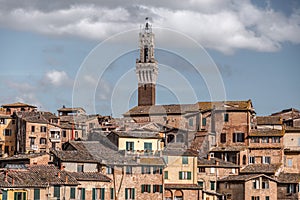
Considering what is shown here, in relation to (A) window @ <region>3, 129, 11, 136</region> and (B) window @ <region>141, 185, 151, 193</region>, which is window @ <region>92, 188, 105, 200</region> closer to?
(B) window @ <region>141, 185, 151, 193</region>

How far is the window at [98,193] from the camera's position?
64188 mm

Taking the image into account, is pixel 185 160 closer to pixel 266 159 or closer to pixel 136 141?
pixel 136 141

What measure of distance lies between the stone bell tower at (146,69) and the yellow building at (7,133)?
20.3m

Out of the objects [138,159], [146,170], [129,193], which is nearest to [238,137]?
[138,159]

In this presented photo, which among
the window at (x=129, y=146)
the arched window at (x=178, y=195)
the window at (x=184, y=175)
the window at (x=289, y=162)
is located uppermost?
the window at (x=129, y=146)

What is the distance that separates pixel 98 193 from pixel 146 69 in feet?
140

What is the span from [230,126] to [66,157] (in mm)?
27810

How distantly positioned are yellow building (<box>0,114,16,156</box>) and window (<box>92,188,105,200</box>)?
26464 mm

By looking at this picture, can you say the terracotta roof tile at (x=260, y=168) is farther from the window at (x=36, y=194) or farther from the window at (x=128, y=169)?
the window at (x=36, y=194)

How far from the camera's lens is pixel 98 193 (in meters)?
64.7

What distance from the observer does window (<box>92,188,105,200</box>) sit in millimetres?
64188

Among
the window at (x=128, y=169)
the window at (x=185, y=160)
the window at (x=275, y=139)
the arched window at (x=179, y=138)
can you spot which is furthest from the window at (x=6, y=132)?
the window at (x=275, y=139)

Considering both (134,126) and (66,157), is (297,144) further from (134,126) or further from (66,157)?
(66,157)

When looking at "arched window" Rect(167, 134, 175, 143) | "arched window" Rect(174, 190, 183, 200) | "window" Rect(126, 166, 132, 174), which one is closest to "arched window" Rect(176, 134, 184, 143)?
"arched window" Rect(167, 134, 175, 143)
